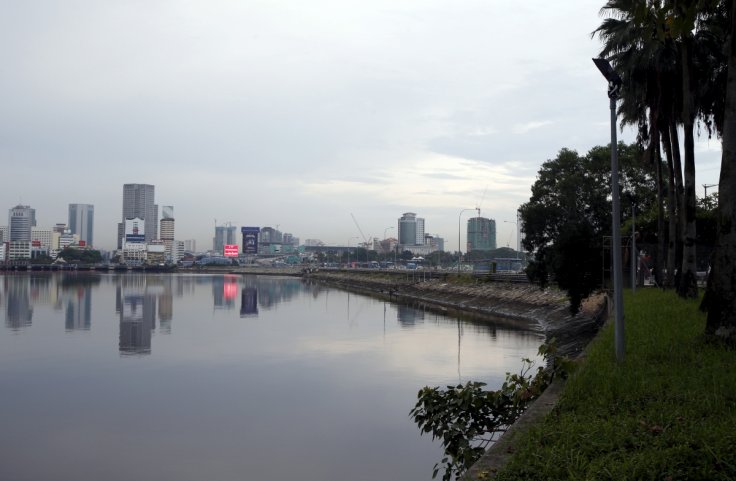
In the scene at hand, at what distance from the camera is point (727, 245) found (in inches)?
584

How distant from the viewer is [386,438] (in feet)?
66.3

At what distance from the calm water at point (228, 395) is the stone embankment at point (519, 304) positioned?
3254 mm

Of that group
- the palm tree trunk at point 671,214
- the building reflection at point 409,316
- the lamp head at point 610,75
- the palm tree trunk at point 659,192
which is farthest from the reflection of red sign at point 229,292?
the lamp head at point 610,75

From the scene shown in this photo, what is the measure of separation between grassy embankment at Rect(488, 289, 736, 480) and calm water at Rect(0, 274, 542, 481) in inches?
260

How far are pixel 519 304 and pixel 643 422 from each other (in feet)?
186

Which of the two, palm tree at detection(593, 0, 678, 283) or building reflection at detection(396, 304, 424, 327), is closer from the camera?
palm tree at detection(593, 0, 678, 283)

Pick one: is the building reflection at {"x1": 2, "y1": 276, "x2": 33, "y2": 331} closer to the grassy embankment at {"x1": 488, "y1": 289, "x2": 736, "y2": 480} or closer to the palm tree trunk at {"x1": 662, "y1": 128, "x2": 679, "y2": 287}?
the palm tree trunk at {"x1": 662, "y1": 128, "x2": 679, "y2": 287}

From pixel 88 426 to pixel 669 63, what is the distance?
30.7 meters

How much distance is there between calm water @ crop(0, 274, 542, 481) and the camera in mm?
18109

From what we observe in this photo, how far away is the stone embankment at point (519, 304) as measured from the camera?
40.2 metres

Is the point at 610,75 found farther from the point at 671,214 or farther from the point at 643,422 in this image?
the point at 671,214

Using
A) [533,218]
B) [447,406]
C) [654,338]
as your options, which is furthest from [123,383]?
[533,218]

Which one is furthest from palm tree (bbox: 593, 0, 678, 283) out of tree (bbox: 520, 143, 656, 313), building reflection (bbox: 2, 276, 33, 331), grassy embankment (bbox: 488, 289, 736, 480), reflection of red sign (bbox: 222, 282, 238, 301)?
reflection of red sign (bbox: 222, 282, 238, 301)

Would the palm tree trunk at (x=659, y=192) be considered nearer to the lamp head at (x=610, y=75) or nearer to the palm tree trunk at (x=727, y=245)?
the palm tree trunk at (x=727, y=245)
